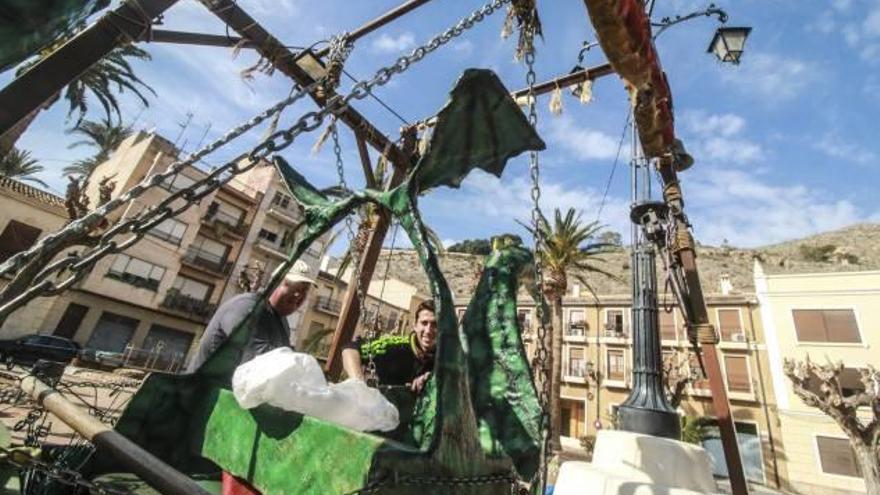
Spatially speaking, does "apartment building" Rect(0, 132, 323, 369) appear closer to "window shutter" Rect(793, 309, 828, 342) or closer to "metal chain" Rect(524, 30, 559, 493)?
"metal chain" Rect(524, 30, 559, 493)

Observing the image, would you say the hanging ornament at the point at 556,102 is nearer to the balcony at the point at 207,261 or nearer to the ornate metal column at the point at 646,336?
the ornate metal column at the point at 646,336

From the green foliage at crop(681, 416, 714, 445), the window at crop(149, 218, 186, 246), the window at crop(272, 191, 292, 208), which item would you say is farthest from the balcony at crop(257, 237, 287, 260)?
the green foliage at crop(681, 416, 714, 445)

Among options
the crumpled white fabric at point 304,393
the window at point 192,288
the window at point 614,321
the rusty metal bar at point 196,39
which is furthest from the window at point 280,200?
the crumpled white fabric at point 304,393

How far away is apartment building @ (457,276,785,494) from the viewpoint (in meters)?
26.6

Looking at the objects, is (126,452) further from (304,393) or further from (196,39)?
(196,39)

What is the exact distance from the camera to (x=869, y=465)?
616 inches

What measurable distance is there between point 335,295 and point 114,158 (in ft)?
66.4

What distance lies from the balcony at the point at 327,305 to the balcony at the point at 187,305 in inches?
347

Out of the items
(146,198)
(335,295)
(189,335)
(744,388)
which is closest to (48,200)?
(146,198)

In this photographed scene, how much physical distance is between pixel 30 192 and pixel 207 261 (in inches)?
407

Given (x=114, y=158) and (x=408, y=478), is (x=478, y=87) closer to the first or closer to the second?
(x=408, y=478)

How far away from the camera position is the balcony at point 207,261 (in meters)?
30.1

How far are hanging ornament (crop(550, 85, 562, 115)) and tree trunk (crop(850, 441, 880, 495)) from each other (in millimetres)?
19697

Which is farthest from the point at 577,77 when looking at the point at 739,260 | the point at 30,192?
the point at 739,260
